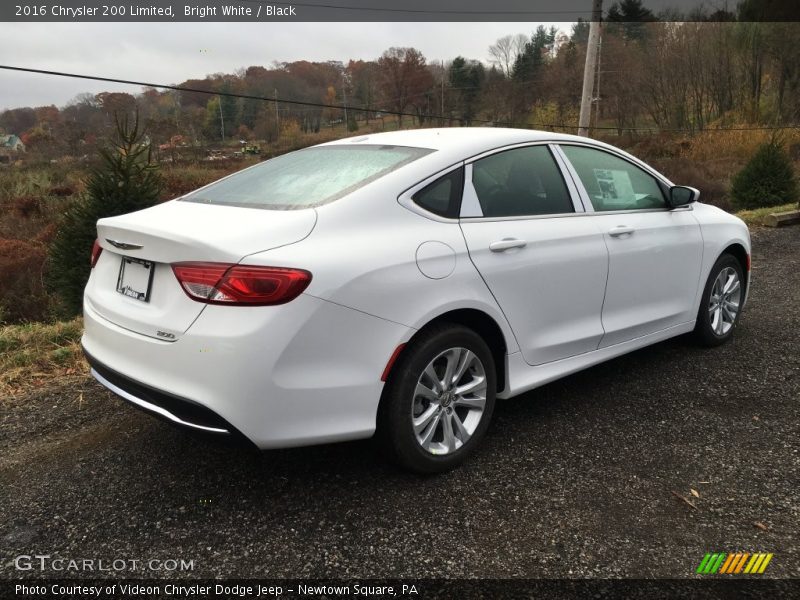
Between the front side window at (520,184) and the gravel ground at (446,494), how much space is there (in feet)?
3.94

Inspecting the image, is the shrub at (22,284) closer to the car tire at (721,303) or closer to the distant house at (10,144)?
the car tire at (721,303)

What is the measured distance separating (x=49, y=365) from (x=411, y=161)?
10.3 ft

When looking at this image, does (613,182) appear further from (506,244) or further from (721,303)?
(721,303)

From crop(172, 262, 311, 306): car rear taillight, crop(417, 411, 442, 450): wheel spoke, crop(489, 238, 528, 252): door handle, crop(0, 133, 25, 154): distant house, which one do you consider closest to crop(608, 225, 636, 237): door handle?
crop(489, 238, 528, 252): door handle

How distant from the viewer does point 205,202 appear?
2961 mm

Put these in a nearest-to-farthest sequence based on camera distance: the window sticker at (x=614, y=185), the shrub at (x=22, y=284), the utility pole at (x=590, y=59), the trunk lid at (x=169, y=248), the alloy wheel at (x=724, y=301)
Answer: the trunk lid at (x=169, y=248) → the window sticker at (x=614, y=185) → the alloy wheel at (x=724, y=301) → the shrub at (x=22, y=284) → the utility pole at (x=590, y=59)

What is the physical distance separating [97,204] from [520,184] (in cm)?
531

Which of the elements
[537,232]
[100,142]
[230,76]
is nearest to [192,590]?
[537,232]

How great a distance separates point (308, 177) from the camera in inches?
119

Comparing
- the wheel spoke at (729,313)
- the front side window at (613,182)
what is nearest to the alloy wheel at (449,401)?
the front side window at (613,182)

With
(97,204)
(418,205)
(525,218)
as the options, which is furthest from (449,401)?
(97,204)

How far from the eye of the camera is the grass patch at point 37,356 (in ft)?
13.6

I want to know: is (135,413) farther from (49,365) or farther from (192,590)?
(192,590)

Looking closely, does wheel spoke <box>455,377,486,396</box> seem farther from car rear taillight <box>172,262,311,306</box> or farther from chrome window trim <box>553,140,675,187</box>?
chrome window trim <box>553,140,675,187</box>
